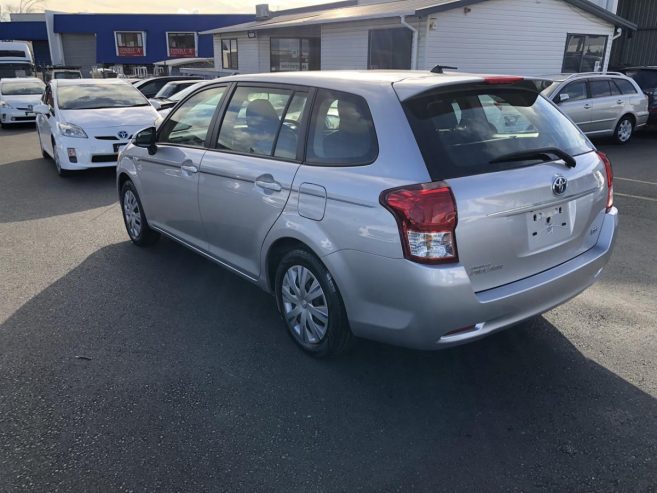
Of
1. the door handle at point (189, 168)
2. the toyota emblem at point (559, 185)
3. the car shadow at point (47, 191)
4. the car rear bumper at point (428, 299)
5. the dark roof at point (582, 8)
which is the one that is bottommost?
the car shadow at point (47, 191)

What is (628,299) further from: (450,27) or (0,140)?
(0,140)

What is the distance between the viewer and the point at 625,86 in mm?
12375

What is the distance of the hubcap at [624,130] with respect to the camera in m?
12.5

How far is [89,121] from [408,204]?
7703mm

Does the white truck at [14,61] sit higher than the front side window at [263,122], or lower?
higher

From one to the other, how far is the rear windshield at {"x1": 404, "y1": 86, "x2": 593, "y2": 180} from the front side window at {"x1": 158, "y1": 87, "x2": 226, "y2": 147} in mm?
1912

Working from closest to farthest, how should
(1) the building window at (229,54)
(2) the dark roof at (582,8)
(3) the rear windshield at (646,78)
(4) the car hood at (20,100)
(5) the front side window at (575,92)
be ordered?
(5) the front side window at (575,92)
(3) the rear windshield at (646,78)
(2) the dark roof at (582,8)
(4) the car hood at (20,100)
(1) the building window at (229,54)

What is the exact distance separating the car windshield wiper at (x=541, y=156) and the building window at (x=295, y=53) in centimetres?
2177

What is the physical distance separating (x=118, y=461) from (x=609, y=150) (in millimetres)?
12189

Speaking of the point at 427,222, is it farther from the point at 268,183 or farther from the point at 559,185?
the point at 268,183

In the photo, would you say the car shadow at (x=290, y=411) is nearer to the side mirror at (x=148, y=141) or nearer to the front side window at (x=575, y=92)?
the side mirror at (x=148, y=141)

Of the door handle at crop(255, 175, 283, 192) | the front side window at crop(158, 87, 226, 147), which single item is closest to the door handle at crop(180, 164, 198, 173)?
the front side window at crop(158, 87, 226, 147)

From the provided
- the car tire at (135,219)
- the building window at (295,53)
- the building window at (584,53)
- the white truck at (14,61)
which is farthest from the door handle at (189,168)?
the white truck at (14,61)

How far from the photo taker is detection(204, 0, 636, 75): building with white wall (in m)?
15.6
